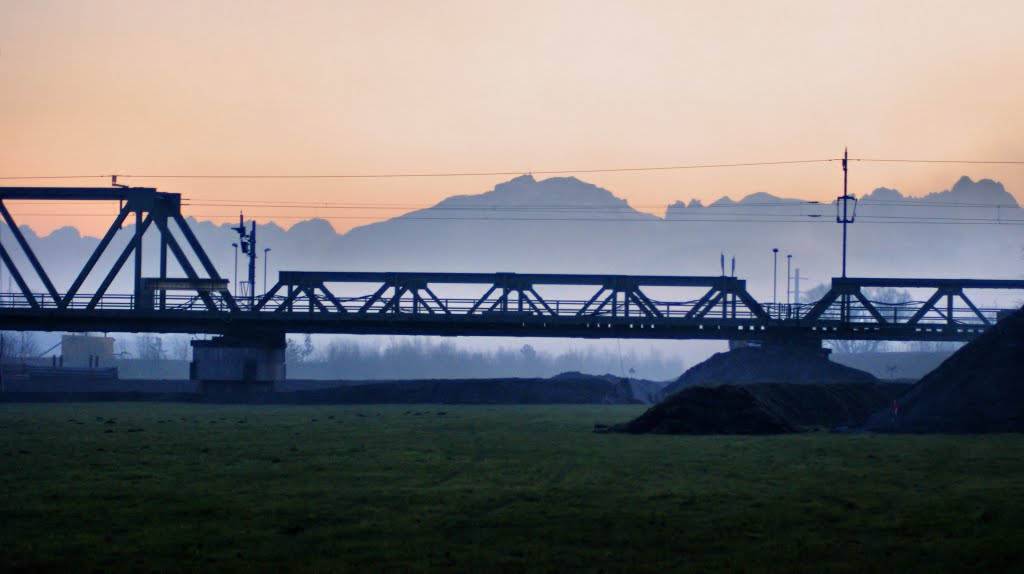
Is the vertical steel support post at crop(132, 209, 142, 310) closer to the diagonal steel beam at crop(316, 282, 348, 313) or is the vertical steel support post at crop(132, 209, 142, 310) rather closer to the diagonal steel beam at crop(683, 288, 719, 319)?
the diagonal steel beam at crop(316, 282, 348, 313)

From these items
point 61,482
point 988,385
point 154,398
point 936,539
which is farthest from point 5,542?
point 154,398

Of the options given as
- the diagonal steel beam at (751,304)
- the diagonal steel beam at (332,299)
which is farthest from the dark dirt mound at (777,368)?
the diagonal steel beam at (332,299)

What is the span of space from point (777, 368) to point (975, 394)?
3161 centimetres

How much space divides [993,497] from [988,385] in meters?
19.2

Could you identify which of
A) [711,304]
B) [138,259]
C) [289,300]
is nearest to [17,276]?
[138,259]

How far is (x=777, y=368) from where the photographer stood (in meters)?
64.8

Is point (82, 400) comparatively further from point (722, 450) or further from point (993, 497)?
point (993, 497)

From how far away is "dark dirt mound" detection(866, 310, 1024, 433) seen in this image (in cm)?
3206

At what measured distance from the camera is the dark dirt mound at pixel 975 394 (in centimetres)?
3206

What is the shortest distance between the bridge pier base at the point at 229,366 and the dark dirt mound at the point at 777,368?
24.5m

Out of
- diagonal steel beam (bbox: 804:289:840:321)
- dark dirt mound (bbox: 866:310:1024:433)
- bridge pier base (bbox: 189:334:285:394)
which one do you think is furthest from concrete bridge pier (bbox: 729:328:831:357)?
bridge pier base (bbox: 189:334:285:394)

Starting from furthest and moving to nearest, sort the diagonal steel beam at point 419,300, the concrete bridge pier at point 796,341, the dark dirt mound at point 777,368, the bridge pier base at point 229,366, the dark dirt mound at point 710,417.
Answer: the concrete bridge pier at point 796,341 < the diagonal steel beam at point 419,300 < the dark dirt mound at point 777,368 < the bridge pier base at point 229,366 < the dark dirt mound at point 710,417

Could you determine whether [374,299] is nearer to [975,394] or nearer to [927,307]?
[927,307]

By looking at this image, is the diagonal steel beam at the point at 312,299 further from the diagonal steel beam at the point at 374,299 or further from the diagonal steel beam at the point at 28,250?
the diagonal steel beam at the point at 28,250
